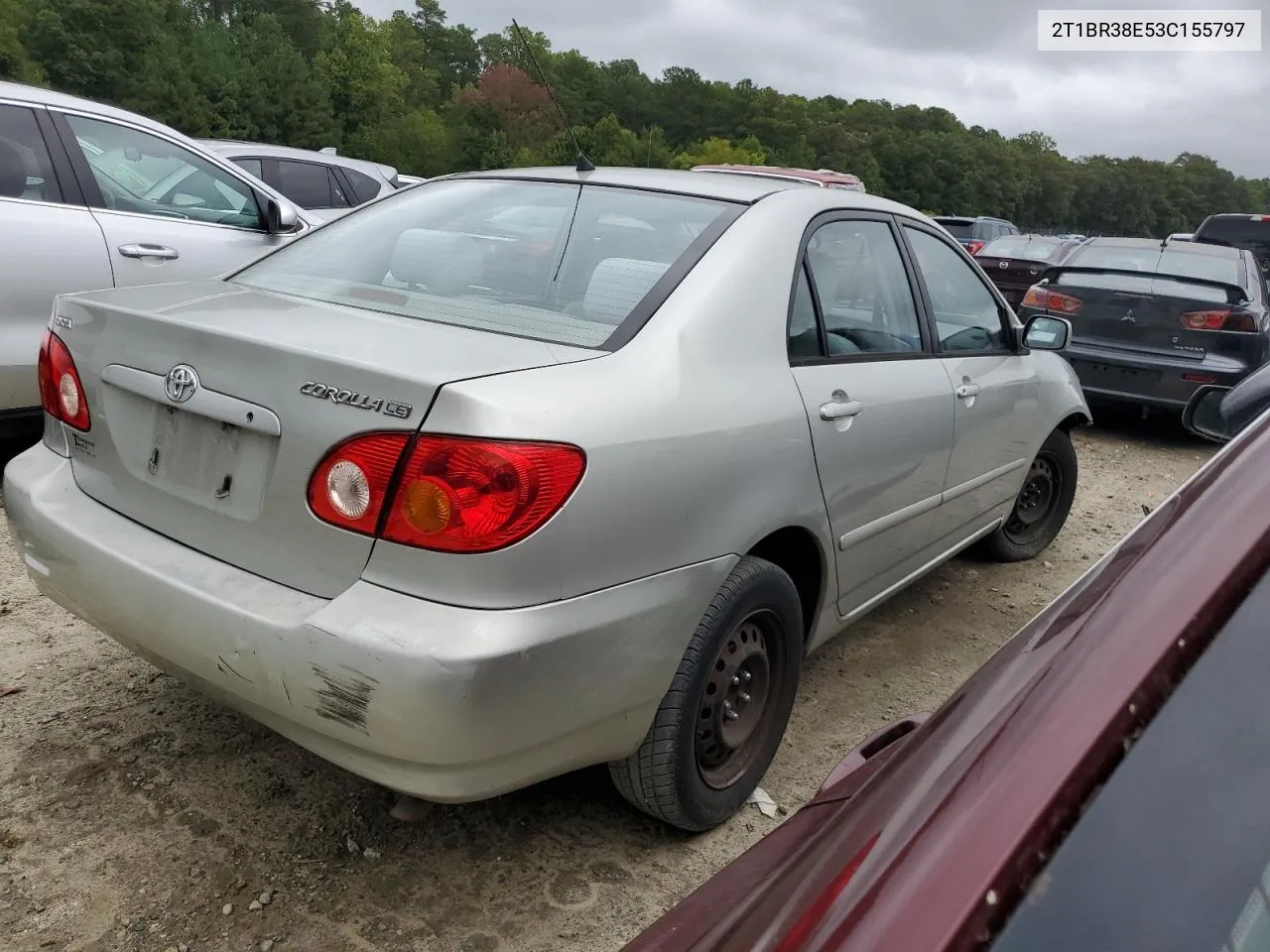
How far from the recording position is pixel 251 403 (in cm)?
195

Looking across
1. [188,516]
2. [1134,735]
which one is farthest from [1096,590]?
[188,516]

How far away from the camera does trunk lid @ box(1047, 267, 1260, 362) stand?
7.12 m

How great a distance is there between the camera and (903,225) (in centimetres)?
335

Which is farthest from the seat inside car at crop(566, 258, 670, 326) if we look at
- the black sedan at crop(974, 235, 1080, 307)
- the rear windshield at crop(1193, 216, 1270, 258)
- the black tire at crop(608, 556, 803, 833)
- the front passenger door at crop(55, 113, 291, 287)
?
the rear windshield at crop(1193, 216, 1270, 258)

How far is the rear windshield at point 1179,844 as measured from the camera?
0.72 meters

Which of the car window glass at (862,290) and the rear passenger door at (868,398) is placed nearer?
the rear passenger door at (868,398)

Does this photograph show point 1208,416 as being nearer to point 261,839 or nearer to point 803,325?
point 803,325

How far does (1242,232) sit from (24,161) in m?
18.9

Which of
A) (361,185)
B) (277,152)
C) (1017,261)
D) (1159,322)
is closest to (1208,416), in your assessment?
(1159,322)

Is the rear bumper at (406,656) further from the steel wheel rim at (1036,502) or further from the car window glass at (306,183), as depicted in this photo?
the car window glass at (306,183)

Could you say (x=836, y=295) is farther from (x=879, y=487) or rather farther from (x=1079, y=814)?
(x=1079, y=814)

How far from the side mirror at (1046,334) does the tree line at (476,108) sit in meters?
28.8

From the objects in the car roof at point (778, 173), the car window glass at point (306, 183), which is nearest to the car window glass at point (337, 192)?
the car window glass at point (306, 183)

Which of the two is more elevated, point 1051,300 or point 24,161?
point 24,161
